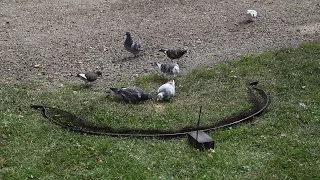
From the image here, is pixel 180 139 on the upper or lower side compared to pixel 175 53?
upper

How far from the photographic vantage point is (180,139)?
232 inches

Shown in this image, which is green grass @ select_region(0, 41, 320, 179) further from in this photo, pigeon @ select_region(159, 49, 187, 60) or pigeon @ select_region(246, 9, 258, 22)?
pigeon @ select_region(246, 9, 258, 22)

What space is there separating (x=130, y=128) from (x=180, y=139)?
2.34 ft

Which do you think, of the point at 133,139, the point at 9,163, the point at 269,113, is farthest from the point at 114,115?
the point at 269,113

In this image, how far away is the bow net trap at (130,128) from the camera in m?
6.02

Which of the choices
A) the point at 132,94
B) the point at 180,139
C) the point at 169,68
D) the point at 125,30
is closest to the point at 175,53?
the point at 169,68

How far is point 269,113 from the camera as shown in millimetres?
6566

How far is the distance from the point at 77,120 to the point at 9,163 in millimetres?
1387

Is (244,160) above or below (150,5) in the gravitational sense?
above

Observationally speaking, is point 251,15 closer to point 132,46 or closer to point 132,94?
point 132,46

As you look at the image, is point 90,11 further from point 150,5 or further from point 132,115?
point 132,115

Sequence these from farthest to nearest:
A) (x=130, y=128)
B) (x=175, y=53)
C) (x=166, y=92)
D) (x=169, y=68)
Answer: (x=175, y=53) → (x=169, y=68) → (x=166, y=92) → (x=130, y=128)

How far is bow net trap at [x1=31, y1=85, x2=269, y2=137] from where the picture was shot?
6020 millimetres

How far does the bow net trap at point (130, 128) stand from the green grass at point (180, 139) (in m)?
0.10
